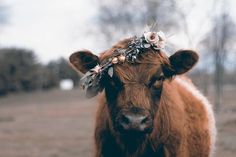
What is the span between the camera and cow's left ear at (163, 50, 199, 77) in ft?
22.8

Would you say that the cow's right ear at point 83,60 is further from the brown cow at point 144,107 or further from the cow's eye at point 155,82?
the cow's eye at point 155,82

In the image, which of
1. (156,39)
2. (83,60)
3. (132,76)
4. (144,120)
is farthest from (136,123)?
(83,60)

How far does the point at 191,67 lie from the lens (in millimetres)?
7051

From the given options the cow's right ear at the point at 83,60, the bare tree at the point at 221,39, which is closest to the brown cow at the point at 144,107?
the cow's right ear at the point at 83,60

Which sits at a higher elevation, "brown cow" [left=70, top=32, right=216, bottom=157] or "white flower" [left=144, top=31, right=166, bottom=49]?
"white flower" [left=144, top=31, right=166, bottom=49]

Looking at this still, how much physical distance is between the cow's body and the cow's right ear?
1.55 feet

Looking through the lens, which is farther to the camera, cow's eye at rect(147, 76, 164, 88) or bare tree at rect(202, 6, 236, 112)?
bare tree at rect(202, 6, 236, 112)

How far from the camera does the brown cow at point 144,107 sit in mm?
6387

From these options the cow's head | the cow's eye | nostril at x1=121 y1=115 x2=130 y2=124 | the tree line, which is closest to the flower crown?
the cow's head

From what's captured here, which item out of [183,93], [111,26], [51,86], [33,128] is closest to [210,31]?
[111,26]

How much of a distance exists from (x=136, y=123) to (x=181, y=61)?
1200 millimetres

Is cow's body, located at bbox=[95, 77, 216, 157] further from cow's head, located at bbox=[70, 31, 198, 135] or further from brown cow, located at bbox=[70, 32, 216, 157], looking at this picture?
cow's head, located at bbox=[70, 31, 198, 135]

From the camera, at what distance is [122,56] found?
6645 millimetres

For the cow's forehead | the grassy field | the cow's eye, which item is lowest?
the grassy field
